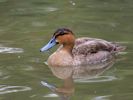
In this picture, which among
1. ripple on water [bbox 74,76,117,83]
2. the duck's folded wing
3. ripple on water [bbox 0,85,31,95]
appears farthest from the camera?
the duck's folded wing

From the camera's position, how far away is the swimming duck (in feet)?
42.3

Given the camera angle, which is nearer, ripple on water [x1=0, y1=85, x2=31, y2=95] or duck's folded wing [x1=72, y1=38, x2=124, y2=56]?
ripple on water [x1=0, y1=85, x2=31, y2=95]

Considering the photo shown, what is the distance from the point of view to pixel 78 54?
13.4 meters

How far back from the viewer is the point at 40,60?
13141 millimetres

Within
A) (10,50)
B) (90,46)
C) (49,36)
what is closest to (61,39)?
(90,46)

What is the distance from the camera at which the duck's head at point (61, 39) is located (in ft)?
42.8

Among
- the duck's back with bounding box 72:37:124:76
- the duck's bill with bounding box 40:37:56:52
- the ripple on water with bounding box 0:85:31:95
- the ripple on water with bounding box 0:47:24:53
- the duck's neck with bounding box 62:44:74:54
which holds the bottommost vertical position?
the duck's back with bounding box 72:37:124:76

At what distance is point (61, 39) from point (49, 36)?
1620mm

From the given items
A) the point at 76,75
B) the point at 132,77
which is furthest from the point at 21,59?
the point at 132,77

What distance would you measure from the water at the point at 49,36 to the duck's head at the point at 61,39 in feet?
1.15

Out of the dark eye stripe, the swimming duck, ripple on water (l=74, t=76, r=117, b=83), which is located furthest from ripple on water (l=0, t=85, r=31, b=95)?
the dark eye stripe

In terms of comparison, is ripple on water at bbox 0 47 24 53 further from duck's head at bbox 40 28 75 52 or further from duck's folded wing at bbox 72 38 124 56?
duck's folded wing at bbox 72 38 124 56

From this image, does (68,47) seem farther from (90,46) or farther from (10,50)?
(10,50)

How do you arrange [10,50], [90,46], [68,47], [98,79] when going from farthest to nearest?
[10,50] < [90,46] < [68,47] < [98,79]
